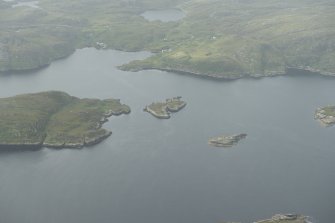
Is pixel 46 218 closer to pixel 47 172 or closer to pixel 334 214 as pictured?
pixel 47 172

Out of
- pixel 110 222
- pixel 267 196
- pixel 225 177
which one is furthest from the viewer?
pixel 225 177

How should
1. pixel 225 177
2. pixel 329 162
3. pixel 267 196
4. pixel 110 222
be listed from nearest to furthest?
pixel 110 222
pixel 267 196
pixel 225 177
pixel 329 162

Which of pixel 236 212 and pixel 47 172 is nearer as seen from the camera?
pixel 236 212

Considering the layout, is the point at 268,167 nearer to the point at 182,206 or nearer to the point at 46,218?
the point at 182,206

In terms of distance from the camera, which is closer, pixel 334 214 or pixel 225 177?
pixel 334 214

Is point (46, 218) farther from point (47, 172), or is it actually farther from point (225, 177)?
point (225, 177)

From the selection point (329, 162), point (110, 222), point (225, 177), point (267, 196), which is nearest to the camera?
point (110, 222)

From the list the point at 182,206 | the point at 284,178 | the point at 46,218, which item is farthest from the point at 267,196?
the point at 46,218

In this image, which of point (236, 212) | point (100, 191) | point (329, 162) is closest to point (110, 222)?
point (100, 191)
